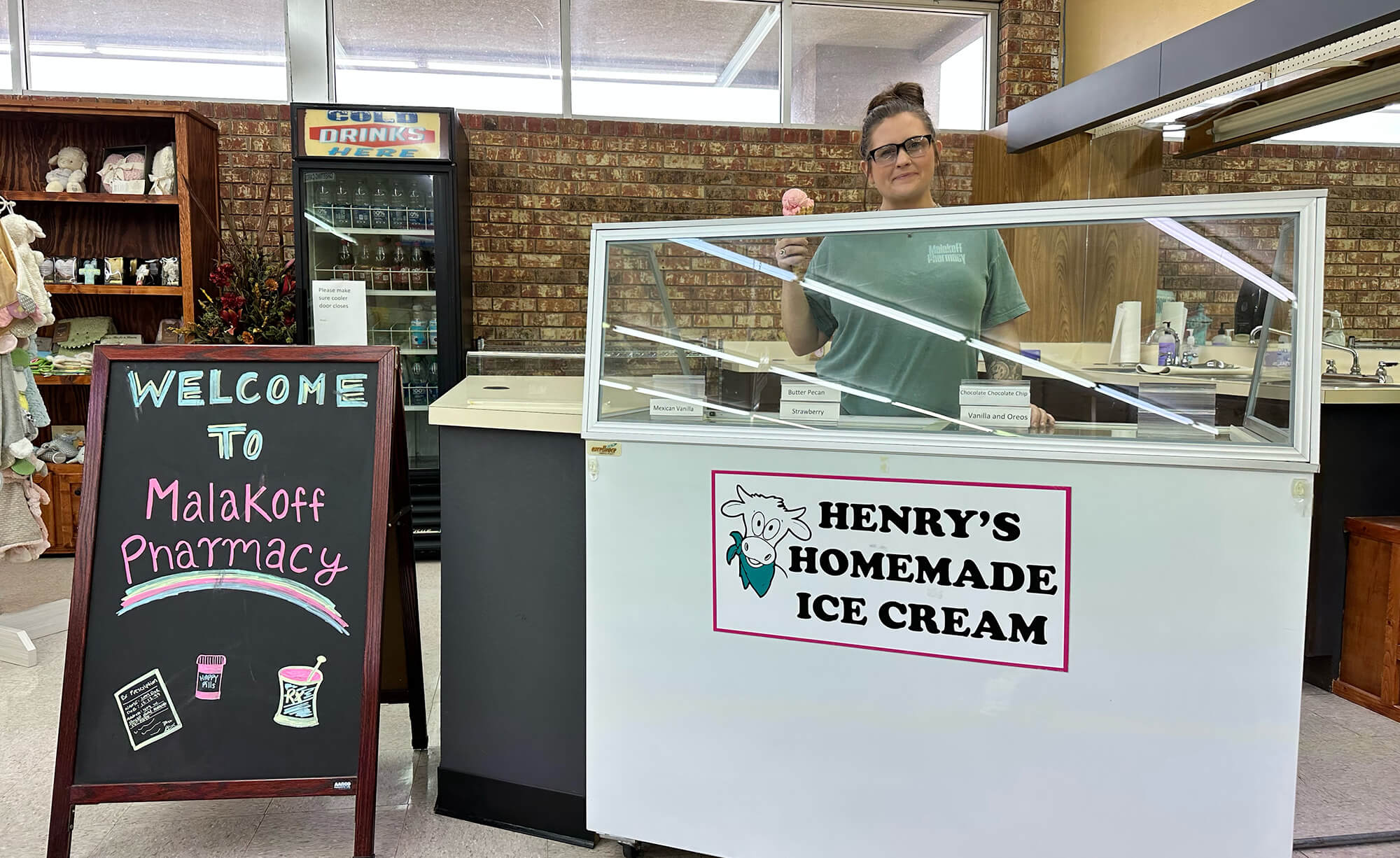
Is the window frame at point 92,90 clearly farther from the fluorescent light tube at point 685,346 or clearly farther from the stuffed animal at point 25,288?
the fluorescent light tube at point 685,346

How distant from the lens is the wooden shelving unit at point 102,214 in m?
4.36

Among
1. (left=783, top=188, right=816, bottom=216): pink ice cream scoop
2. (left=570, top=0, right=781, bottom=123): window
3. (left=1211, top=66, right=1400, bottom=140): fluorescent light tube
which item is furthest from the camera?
(left=570, top=0, right=781, bottom=123): window

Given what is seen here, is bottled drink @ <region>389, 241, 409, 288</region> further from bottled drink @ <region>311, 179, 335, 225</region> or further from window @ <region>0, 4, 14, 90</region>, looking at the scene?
window @ <region>0, 4, 14, 90</region>

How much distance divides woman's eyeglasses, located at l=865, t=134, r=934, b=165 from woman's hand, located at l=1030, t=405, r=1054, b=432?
652 mm

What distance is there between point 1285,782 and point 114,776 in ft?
7.60

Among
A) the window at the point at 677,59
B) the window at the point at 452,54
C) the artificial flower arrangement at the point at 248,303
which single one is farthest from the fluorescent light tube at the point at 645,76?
the artificial flower arrangement at the point at 248,303

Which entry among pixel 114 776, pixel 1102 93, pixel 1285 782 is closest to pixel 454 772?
pixel 114 776

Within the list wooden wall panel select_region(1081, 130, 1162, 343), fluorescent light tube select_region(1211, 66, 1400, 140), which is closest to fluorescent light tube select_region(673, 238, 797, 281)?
wooden wall panel select_region(1081, 130, 1162, 343)

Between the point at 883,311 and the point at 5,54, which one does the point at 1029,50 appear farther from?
the point at 5,54

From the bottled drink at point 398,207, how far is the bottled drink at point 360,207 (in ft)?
0.39

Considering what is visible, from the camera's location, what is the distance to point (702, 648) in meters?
1.75

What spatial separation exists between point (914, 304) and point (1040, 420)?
32cm

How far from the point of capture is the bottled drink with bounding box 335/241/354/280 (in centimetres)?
464

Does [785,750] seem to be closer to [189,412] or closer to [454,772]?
[454,772]
